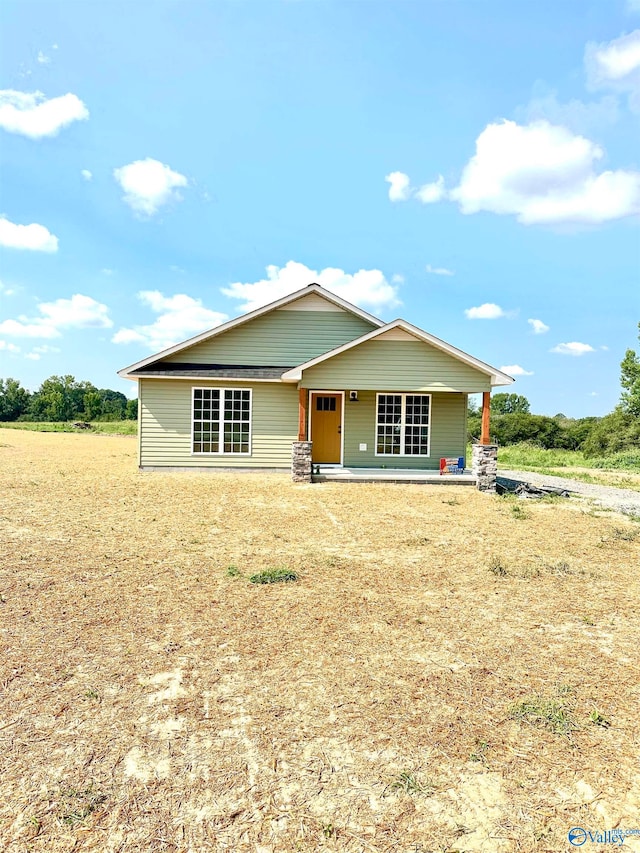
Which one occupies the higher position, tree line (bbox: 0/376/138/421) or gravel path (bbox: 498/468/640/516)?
tree line (bbox: 0/376/138/421)

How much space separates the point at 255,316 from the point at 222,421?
3.68m

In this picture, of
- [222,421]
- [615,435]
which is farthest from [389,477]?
[615,435]

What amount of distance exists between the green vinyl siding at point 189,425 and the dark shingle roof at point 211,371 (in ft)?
1.34

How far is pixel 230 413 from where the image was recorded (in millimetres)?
16250

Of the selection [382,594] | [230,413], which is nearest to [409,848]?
[382,594]

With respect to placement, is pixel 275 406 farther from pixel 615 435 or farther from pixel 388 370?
pixel 615 435

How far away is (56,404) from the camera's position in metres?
77.6

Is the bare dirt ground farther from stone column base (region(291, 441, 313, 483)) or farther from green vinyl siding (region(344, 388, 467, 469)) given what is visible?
green vinyl siding (region(344, 388, 467, 469))

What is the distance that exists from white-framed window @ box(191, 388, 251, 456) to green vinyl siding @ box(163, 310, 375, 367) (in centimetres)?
116

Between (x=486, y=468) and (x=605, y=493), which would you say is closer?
(x=486, y=468)

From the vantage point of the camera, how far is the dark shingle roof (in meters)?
15.4

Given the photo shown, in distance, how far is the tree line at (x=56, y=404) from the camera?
77188 mm

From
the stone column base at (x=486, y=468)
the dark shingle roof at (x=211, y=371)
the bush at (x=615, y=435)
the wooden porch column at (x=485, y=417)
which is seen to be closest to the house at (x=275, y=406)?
the dark shingle roof at (x=211, y=371)

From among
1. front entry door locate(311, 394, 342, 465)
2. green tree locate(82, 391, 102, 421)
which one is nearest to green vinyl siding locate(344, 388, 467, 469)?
front entry door locate(311, 394, 342, 465)
